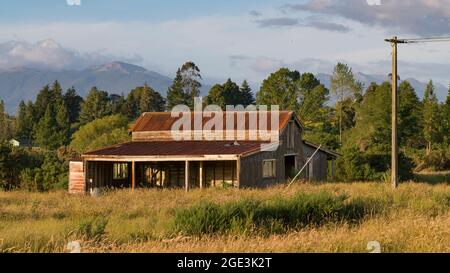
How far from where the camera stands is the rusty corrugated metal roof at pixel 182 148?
101 ft

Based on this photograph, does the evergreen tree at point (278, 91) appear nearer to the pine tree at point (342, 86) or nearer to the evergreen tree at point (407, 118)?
the pine tree at point (342, 86)

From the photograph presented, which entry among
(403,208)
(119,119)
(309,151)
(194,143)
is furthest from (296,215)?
(119,119)

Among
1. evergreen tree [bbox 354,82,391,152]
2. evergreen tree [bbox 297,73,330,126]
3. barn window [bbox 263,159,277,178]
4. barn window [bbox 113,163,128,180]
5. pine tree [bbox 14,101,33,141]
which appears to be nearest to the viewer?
barn window [bbox 263,159,277,178]

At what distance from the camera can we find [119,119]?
6819 cm

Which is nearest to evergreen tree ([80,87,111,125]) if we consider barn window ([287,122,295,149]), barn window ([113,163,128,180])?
barn window ([113,163,128,180])

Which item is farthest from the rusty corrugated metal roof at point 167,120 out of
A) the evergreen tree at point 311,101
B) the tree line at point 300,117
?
the evergreen tree at point 311,101

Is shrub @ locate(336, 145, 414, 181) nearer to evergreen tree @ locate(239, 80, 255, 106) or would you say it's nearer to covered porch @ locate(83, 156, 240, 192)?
covered porch @ locate(83, 156, 240, 192)

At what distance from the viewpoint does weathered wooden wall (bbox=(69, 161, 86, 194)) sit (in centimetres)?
3300

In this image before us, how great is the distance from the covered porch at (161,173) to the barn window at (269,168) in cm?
150

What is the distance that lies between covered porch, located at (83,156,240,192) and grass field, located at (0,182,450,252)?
466 inches

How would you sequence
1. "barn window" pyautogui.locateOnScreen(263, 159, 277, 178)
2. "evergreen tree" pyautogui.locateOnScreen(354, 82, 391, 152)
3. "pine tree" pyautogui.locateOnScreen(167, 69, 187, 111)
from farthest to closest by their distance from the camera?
"pine tree" pyautogui.locateOnScreen(167, 69, 187, 111) → "evergreen tree" pyautogui.locateOnScreen(354, 82, 391, 152) → "barn window" pyautogui.locateOnScreen(263, 159, 277, 178)

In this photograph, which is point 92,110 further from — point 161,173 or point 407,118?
point 161,173
